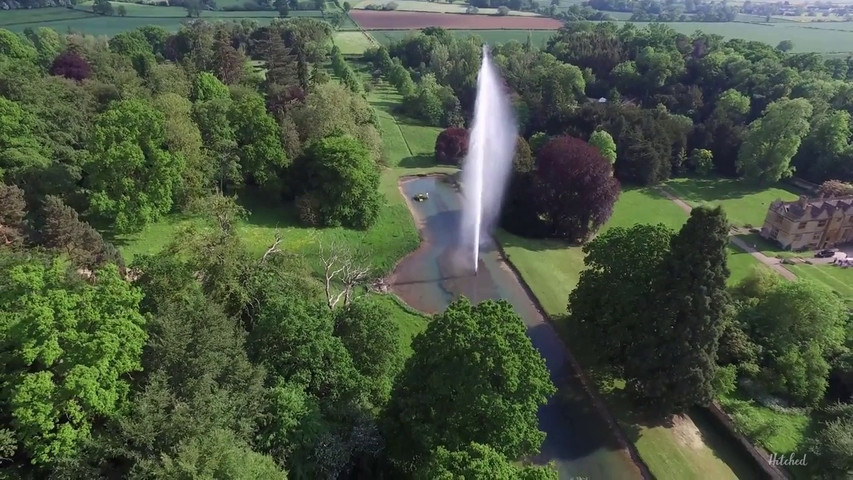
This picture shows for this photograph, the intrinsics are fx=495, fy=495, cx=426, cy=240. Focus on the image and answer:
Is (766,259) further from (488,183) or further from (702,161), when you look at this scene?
(488,183)

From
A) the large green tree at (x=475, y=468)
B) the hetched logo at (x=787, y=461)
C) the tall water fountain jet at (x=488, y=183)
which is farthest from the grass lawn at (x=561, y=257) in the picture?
the large green tree at (x=475, y=468)

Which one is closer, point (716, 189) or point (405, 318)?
point (405, 318)

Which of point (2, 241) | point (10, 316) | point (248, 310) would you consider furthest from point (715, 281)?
point (2, 241)

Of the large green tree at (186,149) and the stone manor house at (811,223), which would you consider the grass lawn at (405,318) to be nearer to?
the large green tree at (186,149)

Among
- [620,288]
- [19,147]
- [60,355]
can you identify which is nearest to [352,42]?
[19,147]

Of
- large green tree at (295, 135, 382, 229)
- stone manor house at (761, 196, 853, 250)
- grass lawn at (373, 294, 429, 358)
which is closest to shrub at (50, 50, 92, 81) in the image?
large green tree at (295, 135, 382, 229)

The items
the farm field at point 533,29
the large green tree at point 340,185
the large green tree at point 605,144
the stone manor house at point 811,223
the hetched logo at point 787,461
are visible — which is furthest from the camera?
the farm field at point 533,29
